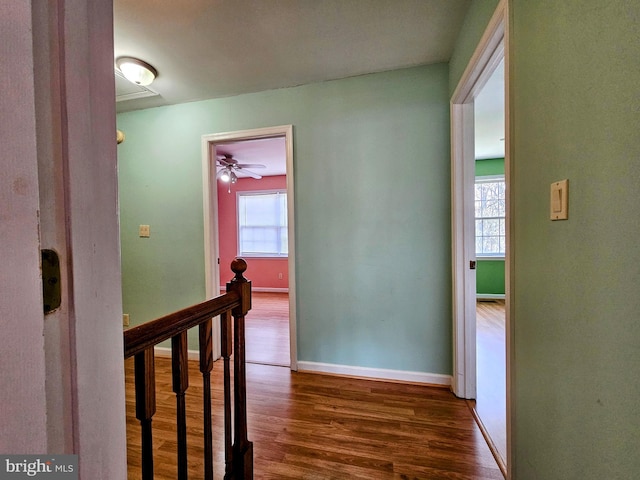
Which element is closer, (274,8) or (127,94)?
(274,8)

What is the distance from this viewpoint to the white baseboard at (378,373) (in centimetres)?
212

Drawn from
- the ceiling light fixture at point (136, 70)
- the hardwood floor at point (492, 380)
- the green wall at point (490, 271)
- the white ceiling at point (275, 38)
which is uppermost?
the white ceiling at point (275, 38)

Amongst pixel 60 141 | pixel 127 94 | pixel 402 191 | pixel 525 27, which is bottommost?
pixel 60 141

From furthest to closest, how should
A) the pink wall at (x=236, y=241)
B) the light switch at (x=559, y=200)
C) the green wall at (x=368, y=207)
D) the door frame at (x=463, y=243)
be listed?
1. the pink wall at (x=236, y=241)
2. the green wall at (x=368, y=207)
3. the door frame at (x=463, y=243)
4. the light switch at (x=559, y=200)

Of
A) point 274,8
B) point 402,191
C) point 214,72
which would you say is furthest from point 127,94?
point 402,191

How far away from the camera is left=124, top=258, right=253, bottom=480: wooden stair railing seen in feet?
2.30

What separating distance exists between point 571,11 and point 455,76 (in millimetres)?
1234

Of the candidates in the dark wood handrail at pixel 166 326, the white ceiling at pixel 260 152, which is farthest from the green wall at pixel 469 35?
the white ceiling at pixel 260 152

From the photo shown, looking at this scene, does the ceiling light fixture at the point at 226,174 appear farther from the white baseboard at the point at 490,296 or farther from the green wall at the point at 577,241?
the white baseboard at the point at 490,296

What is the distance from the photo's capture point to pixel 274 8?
5.09 feet

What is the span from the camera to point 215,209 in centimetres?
267

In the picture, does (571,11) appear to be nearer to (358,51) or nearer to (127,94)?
(358,51)

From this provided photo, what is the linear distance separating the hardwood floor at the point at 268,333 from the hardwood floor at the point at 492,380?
1531mm

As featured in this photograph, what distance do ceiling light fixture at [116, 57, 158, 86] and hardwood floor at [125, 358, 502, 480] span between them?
7.58ft
